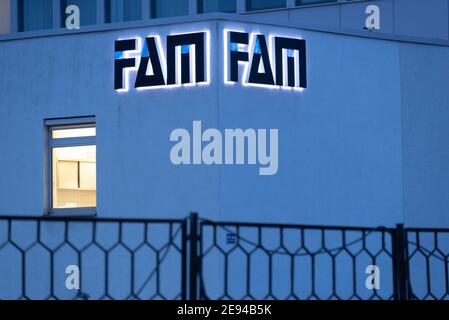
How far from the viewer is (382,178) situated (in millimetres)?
15039

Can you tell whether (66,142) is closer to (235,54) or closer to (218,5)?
(235,54)

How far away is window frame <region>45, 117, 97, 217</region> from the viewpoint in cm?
1473

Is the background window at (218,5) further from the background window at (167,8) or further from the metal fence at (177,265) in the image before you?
the metal fence at (177,265)

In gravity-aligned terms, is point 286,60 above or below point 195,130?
above

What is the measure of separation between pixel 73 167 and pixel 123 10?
575 cm

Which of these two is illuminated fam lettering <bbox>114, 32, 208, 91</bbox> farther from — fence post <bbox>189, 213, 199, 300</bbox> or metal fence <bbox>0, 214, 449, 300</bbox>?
fence post <bbox>189, 213, 199, 300</bbox>

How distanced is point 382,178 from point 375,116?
0.86 m

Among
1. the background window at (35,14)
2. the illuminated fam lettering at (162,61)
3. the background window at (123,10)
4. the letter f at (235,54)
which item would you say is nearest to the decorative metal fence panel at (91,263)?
the illuminated fam lettering at (162,61)

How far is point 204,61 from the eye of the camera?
1402cm

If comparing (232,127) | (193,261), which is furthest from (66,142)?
(193,261)

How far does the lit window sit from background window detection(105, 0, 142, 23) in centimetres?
524
